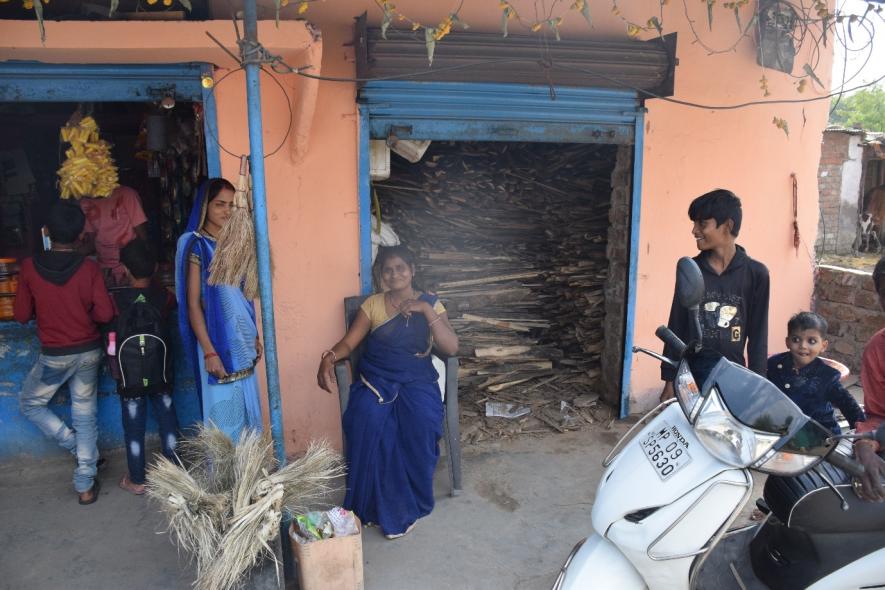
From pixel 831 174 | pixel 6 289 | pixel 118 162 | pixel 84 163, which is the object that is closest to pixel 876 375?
pixel 84 163

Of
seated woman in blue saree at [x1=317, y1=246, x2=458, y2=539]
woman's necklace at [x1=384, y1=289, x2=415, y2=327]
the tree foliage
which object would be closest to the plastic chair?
seated woman in blue saree at [x1=317, y1=246, x2=458, y2=539]

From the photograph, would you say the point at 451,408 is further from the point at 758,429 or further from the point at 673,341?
the point at 758,429

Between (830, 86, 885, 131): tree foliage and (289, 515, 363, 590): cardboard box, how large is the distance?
1015 inches

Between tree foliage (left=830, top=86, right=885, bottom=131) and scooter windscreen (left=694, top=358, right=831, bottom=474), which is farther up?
tree foliage (left=830, top=86, right=885, bottom=131)

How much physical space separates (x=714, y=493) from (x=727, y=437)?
0.17 meters

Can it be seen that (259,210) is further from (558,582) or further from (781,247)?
(781,247)

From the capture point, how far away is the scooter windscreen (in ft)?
6.15

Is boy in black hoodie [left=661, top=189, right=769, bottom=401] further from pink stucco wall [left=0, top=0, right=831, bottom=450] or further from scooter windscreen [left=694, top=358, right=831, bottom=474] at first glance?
pink stucco wall [left=0, top=0, right=831, bottom=450]

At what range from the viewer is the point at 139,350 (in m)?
3.58

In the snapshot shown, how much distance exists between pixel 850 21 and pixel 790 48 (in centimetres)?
133

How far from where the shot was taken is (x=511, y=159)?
5719mm

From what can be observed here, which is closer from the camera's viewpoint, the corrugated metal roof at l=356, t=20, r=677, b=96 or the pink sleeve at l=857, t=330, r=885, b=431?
the pink sleeve at l=857, t=330, r=885, b=431

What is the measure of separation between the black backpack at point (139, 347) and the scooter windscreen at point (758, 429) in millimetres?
2867

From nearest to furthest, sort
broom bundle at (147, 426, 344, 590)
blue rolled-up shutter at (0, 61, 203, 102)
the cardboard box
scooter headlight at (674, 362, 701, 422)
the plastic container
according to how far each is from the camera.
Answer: scooter headlight at (674, 362, 701, 422), broom bundle at (147, 426, 344, 590), the cardboard box, blue rolled-up shutter at (0, 61, 203, 102), the plastic container
